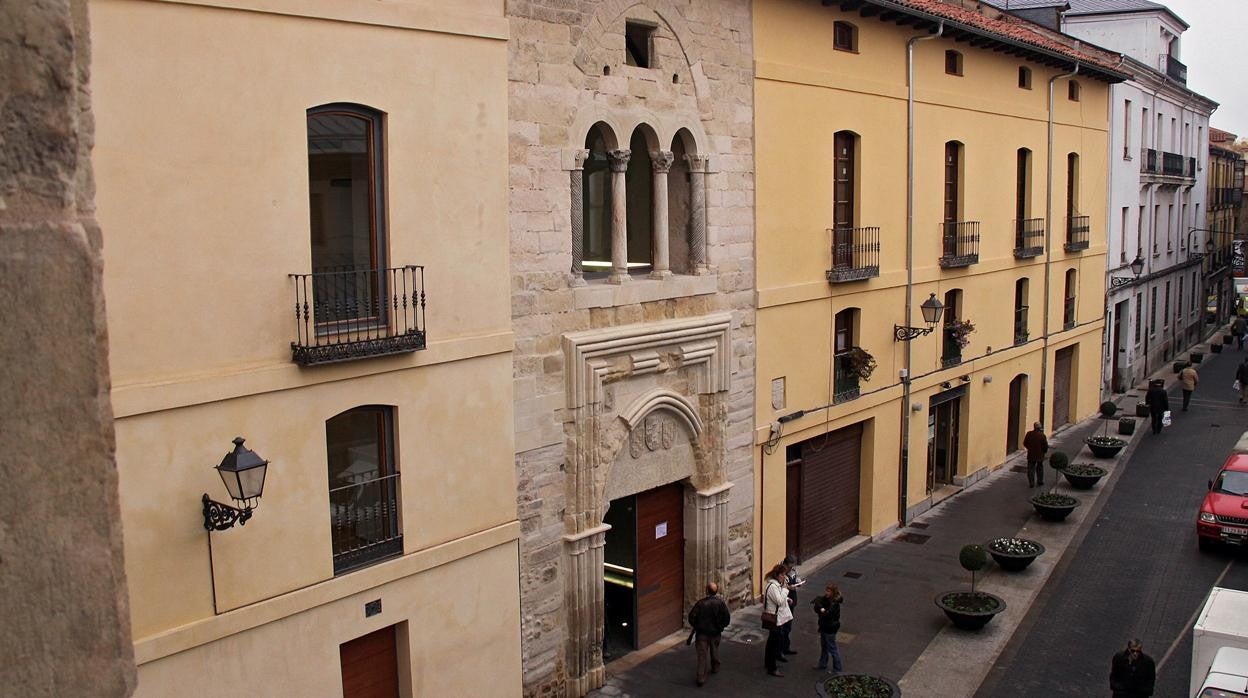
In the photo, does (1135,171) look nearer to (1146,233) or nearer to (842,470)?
(1146,233)

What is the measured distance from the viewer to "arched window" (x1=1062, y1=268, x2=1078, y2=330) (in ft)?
103

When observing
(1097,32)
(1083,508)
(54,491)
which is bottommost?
(1083,508)

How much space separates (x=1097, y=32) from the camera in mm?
42781

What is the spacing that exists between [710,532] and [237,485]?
348 inches

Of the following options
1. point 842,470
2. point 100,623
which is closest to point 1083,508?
point 842,470

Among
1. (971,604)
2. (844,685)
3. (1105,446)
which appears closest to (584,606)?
(844,685)

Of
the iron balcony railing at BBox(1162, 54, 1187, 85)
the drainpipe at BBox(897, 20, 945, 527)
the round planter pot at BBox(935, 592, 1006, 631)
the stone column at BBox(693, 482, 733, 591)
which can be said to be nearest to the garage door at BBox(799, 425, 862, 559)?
the drainpipe at BBox(897, 20, 945, 527)

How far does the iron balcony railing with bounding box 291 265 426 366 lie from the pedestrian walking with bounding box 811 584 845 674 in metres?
6.96

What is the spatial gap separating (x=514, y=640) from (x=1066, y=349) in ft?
77.7

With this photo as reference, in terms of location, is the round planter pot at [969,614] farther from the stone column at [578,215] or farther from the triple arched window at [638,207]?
the stone column at [578,215]

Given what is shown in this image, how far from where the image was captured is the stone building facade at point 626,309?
1382 centimetres

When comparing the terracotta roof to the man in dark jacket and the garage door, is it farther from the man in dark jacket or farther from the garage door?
the man in dark jacket

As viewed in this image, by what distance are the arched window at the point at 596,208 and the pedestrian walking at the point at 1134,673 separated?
8.22 metres

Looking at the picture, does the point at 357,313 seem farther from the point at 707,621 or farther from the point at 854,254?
the point at 854,254
